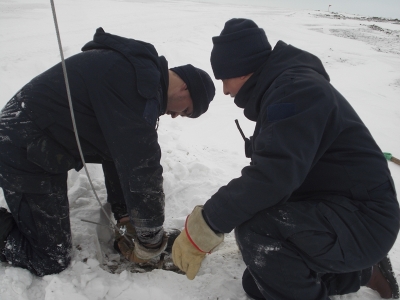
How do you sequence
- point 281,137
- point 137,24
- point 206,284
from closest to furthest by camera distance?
point 281,137 → point 206,284 → point 137,24

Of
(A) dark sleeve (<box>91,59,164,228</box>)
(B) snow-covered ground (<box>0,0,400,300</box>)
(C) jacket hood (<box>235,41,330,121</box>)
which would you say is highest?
(C) jacket hood (<box>235,41,330,121</box>)

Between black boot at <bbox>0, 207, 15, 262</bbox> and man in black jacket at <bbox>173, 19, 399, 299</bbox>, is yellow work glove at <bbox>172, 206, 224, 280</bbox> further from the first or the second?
black boot at <bbox>0, 207, 15, 262</bbox>

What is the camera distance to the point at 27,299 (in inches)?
67.2

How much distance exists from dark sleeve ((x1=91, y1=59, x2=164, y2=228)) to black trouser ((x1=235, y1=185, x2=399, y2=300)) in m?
0.61

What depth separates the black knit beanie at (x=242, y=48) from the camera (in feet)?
5.24

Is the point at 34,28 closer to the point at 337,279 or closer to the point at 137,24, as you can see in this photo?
the point at 137,24

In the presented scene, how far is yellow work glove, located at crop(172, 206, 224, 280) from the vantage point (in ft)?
4.99

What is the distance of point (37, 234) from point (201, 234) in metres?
1.07

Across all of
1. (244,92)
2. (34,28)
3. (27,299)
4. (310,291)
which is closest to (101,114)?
(244,92)

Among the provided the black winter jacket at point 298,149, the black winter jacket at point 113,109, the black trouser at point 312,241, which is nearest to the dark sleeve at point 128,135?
the black winter jacket at point 113,109

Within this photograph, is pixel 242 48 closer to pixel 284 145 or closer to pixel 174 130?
pixel 284 145

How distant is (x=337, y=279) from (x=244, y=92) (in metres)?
1.14

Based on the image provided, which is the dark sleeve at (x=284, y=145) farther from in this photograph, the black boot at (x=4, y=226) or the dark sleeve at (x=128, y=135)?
the black boot at (x=4, y=226)

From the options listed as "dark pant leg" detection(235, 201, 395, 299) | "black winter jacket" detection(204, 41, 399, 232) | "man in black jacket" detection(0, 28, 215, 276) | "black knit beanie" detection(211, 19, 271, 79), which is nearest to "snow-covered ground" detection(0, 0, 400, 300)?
"man in black jacket" detection(0, 28, 215, 276)
